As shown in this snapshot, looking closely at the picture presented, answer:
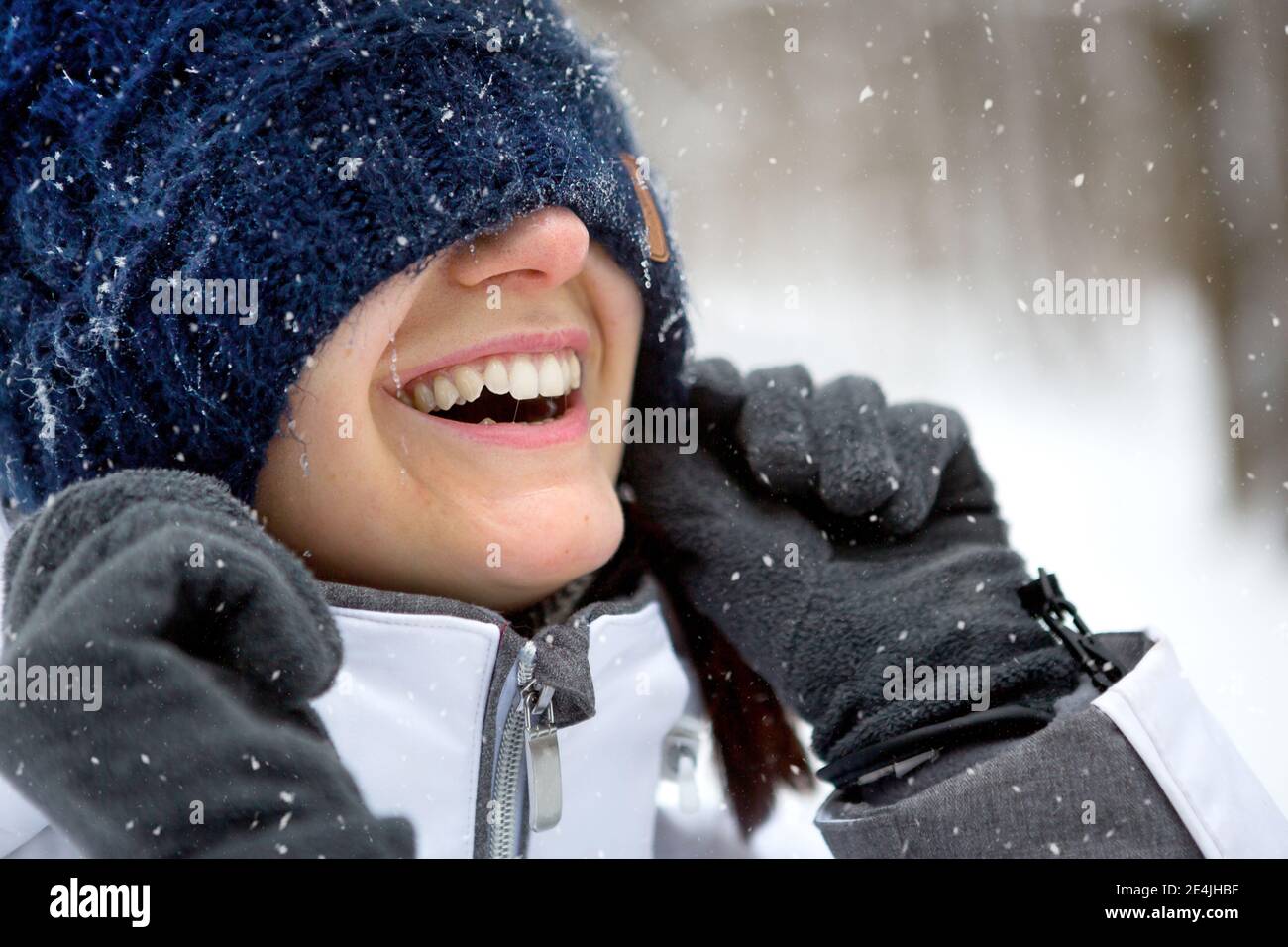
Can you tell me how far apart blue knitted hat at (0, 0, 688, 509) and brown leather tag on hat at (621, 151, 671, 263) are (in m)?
0.13

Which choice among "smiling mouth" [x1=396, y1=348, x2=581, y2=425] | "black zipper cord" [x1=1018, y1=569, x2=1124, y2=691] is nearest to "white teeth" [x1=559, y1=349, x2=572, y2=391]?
"smiling mouth" [x1=396, y1=348, x2=581, y2=425]

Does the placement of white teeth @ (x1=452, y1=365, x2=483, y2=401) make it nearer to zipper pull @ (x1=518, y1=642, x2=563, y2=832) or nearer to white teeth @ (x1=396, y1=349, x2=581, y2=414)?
white teeth @ (x1=396, y1=349, x2=581, y2=414)

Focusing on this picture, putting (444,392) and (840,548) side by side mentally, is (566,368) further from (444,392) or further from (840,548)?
(840,548)

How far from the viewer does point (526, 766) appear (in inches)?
29.2

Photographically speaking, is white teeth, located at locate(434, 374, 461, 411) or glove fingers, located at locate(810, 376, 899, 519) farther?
glove fingers, located at locate(810, 376, 899, 519)

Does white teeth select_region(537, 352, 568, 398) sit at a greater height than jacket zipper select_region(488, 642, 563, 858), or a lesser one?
greater

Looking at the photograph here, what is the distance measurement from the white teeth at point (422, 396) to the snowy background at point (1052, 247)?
2.21 feet

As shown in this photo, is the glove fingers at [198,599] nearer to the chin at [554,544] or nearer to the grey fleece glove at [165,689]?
the grey fleece glove at [165,689]

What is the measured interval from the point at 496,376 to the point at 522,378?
0.02m

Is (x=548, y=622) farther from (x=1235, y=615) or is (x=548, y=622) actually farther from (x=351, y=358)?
(x=1235, y=615)

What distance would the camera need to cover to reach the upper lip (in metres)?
0.73

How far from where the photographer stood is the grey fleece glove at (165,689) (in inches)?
20.3

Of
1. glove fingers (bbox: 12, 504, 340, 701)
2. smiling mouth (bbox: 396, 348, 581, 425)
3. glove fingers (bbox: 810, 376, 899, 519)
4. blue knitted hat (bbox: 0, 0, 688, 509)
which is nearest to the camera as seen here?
glove fingers (bbox: 12, 504, 340, 701)

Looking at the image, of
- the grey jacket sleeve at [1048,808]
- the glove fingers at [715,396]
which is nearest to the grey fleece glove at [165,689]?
the grey jacket sleeve at [1048,808]
